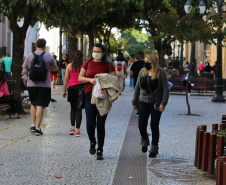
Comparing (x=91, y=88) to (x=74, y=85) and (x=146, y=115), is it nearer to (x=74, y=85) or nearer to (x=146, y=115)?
(x=146, y=115)

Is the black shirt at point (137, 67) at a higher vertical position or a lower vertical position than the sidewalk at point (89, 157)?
higher

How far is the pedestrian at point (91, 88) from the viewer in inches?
324

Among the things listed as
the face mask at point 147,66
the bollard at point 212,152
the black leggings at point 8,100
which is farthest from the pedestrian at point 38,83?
the bollard at point 212,152

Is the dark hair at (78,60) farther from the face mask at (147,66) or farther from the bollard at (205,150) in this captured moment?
the bollard at (205,150)

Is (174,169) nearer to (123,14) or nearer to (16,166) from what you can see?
(16,166)

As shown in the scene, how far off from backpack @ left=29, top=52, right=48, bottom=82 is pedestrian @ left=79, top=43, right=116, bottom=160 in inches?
104

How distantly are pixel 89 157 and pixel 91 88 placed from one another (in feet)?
3.27

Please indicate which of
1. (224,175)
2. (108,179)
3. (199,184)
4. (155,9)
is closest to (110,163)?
(108,179)

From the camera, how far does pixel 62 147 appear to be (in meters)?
9.25

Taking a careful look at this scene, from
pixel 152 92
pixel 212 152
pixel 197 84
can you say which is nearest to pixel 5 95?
pixel 152 92

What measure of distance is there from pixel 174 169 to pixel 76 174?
1341 mm

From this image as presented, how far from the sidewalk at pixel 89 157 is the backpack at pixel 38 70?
3.50 ft

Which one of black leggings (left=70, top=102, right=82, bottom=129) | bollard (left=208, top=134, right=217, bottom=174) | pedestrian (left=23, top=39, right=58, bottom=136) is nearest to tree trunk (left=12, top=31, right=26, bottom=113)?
pedestrian (left=23, top=39, right=58, bottom=136)

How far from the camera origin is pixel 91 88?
27.5ft
